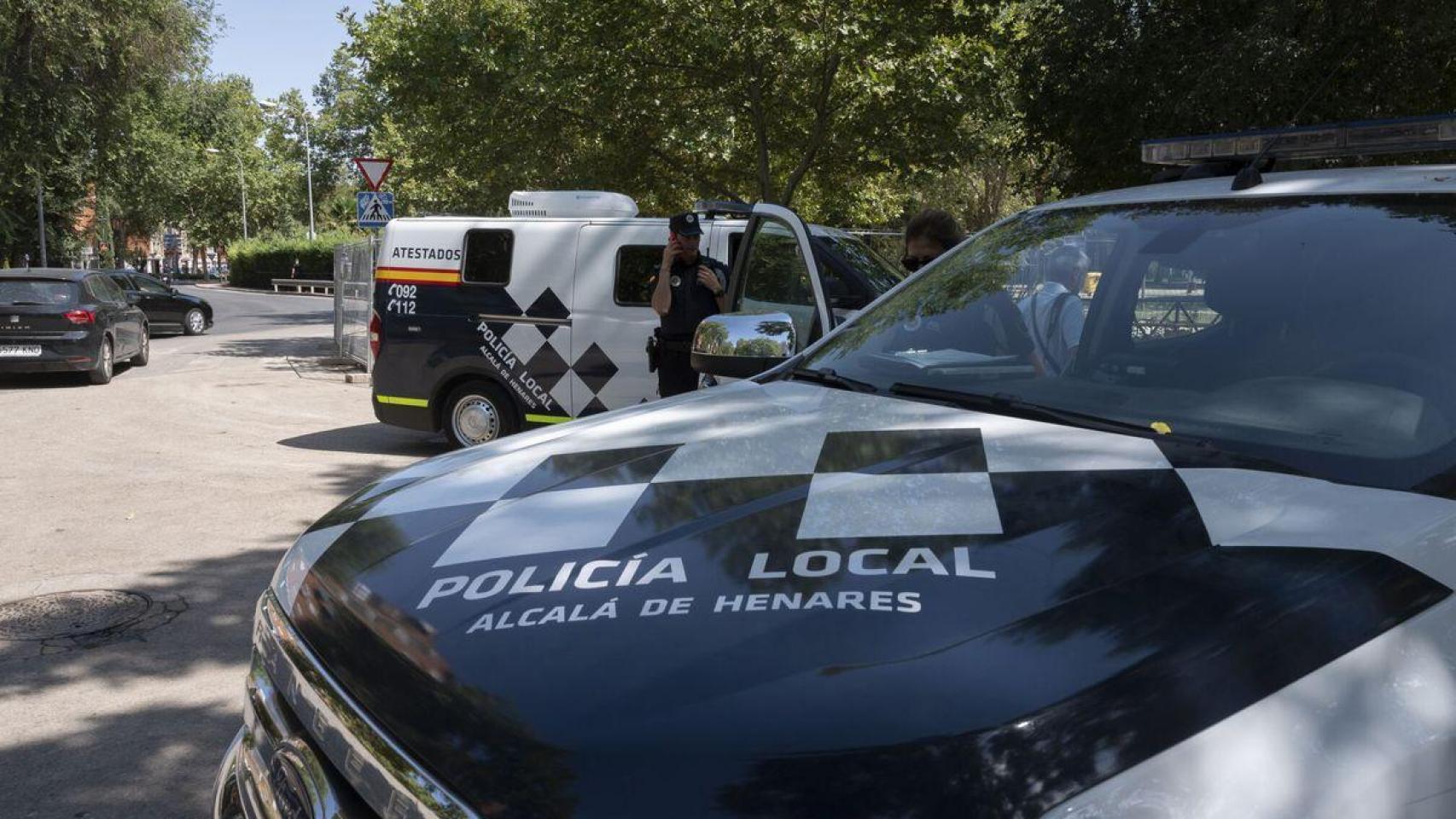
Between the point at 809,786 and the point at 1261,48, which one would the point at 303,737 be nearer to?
the point at 809,786

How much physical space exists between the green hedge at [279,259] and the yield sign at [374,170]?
1663 inches


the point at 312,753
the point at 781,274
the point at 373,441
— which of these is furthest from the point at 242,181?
the point at 312,753

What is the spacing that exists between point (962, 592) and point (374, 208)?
1654cm

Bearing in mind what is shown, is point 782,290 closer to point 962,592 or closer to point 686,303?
point 686,303

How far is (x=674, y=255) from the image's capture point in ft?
24.2

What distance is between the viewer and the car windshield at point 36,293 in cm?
1522

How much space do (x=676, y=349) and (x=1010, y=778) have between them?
6.27 metres

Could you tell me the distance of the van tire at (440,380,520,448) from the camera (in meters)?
10.2

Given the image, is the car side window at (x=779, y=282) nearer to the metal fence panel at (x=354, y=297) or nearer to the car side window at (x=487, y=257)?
the car side window at (x=487, y=257)

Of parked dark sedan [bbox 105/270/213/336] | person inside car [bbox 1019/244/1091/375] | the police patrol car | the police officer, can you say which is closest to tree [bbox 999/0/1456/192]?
the police officer

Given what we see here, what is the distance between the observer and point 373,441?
11156 mm

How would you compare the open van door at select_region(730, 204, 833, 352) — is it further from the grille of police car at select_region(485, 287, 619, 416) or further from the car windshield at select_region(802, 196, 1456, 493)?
the grille of police car at select_region(485, 287, 619, 416)

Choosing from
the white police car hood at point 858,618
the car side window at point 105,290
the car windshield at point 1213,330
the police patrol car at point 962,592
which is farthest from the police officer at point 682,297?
the car side window at point 105,290

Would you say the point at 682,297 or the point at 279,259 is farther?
the point at 279,259
